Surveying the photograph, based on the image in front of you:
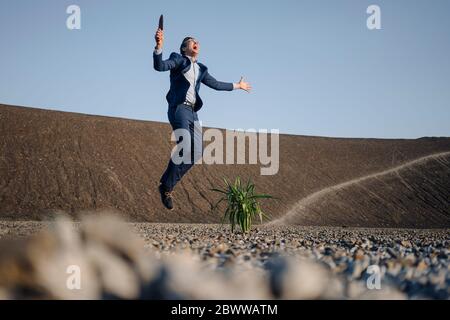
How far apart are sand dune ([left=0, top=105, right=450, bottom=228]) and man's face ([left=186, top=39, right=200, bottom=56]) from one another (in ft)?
77.4

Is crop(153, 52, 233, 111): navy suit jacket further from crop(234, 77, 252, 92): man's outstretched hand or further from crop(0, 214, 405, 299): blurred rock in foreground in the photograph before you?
crop(0, 214, 405, 299): blurred rock in foreground

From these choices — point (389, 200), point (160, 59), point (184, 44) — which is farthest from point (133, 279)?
point (389, 200)

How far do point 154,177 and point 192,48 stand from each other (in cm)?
3271

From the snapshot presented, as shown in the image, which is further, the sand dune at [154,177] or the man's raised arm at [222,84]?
the sand dune at [154,177]

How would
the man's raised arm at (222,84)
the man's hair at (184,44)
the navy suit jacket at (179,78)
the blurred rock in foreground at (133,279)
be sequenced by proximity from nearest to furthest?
the blurred rock in foreground at (133,279), the navy suit jacket at (179,78), the man's hair at (184,44), the man's raised arm at (222,84)

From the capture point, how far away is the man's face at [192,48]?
6727 mm

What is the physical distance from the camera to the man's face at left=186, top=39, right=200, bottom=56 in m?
6.73

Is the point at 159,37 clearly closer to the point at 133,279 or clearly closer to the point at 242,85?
the point at 242,85

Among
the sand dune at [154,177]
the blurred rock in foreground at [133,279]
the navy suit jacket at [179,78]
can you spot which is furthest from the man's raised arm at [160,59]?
the sand dune at [154,177]

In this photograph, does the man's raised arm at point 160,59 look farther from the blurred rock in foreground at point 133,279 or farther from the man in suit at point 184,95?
the blurred rock in foreground at point 133,279

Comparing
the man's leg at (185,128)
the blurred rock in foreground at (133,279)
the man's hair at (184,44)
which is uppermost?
the man's hair at (184,44)

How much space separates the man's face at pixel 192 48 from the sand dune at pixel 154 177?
23.6 meters

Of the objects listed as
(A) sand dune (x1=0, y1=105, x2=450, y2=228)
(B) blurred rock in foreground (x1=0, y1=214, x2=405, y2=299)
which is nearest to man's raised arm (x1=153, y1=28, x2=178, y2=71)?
(B) blurred rock in foreground (x1=0, y1=214, x2=405, y2=299)
